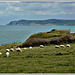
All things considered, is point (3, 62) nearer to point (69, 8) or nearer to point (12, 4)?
point (12, 4)

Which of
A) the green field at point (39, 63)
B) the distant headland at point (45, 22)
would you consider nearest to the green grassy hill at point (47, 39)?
the distant headland at point (45, 22)

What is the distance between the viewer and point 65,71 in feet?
22.8

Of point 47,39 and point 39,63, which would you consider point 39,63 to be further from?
point 47,39

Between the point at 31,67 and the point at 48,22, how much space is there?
4291mm

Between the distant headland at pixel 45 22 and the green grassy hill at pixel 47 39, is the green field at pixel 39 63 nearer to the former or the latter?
the distant headland at pixel 45 22

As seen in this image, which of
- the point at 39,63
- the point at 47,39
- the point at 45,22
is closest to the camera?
the point at 39,63

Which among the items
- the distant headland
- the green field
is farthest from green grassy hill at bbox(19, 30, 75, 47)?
the green field

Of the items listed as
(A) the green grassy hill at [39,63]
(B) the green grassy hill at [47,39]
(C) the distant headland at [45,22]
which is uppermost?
(C) the distant headland at [45,22]

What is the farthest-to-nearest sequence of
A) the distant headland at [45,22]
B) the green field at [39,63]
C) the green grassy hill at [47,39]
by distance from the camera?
the green grassy hill at [47,39], the distant headland at [45,22], the green field at [39,63]

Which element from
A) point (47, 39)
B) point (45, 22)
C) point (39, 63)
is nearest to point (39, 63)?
point (39, 63)

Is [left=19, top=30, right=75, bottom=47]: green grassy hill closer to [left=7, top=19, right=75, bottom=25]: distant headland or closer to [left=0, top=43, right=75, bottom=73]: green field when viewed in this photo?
[left=7, top=19, right=75, bottom=25]: distant headland

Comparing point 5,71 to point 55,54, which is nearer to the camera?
point 5,71

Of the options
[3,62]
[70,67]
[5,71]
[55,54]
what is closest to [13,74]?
[5,71]

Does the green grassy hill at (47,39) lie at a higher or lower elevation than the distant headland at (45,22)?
lower
